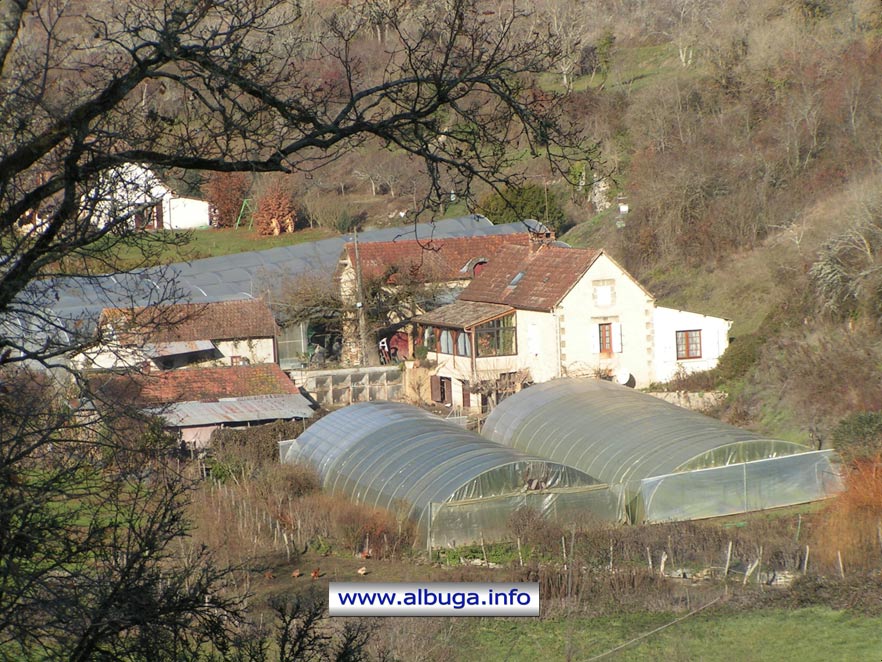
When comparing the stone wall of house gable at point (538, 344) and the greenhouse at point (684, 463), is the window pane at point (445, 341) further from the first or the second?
the greenhouse at point (684, 463)

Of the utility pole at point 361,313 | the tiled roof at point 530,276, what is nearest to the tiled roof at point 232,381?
the utility pole at point 361,313

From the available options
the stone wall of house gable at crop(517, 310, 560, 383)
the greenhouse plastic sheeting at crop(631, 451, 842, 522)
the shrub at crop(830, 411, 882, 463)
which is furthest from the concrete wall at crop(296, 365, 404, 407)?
the shrub at crop(830, 411, 882, 463)

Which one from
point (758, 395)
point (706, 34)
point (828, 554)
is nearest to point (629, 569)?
point (828, 554)

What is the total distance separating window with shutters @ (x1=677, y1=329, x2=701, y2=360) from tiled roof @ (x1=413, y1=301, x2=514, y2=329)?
4.70m

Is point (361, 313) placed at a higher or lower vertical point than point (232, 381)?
higher

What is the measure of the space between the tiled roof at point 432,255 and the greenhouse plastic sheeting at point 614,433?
892cm

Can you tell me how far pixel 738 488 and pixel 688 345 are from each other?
1081 centimetres

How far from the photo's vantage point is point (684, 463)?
1947 centimetres

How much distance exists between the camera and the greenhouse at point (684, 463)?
19.4 meters

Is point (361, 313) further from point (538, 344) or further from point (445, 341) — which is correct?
point (538, 344)

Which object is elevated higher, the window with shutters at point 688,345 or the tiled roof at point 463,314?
the tiled roof at point 463,314

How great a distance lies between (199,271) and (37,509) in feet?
105

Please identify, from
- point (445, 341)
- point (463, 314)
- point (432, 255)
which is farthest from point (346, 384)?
point (432, 255)

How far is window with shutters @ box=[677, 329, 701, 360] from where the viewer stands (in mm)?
29922
